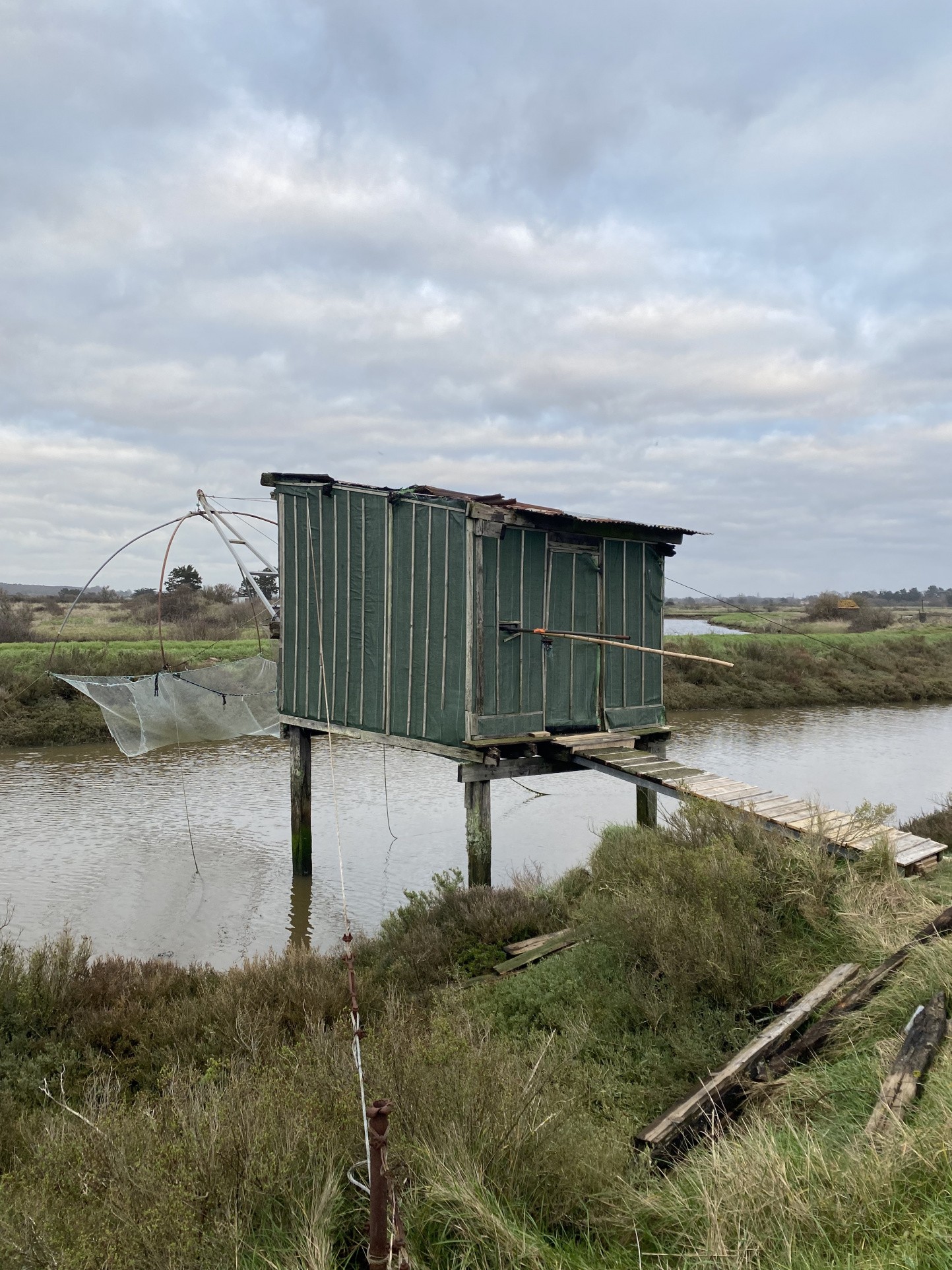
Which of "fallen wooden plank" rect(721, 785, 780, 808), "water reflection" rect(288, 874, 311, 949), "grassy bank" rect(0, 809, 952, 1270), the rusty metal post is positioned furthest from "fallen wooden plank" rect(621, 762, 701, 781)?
the rusty metal post

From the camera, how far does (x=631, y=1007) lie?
5.88 metres

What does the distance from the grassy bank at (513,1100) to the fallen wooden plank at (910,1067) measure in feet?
0.33

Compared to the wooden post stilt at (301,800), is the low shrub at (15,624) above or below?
above

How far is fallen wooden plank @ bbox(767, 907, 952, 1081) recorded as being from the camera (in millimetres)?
4816

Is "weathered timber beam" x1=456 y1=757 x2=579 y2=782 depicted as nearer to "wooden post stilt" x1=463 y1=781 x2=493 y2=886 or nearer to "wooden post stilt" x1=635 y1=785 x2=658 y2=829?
"wooden post stilt" x1=463 y1=781 x2=493 y2=886

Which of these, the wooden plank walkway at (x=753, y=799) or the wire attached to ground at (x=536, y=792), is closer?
the wooden plank walkway at (x=753, y=799)

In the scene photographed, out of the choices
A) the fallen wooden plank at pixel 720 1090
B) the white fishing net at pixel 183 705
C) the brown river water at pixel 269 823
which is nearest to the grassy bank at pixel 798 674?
the brown river water at pixel 269 823

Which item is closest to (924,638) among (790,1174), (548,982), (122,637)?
(122,637)

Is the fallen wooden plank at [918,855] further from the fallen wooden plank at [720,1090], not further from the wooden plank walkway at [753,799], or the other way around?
the fallen wooden plank at [720,1090]

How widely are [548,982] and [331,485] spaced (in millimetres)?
6852

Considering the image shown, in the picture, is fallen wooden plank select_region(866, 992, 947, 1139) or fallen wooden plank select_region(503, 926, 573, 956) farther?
fallen wooden plank select_region(503, 926, 573, 956)

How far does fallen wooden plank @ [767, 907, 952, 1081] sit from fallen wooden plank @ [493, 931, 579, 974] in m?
2.53

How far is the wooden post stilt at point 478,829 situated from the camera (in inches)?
392

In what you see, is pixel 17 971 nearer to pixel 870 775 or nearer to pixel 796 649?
pixel 870 775
